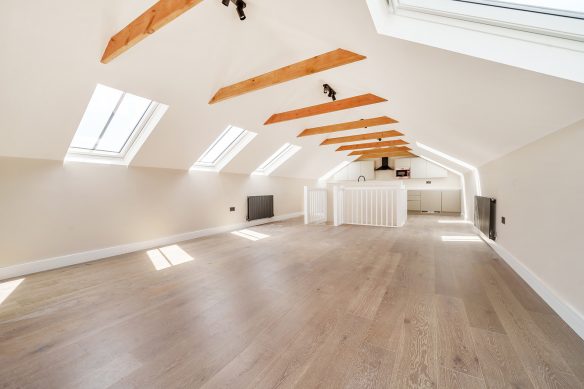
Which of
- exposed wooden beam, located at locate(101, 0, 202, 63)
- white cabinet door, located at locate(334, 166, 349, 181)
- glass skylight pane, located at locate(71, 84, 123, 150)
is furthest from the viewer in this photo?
white cabinet door, located at locate(334, 166, 349, 181)

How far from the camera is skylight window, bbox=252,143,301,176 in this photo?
6.46 m

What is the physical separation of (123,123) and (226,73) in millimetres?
1675

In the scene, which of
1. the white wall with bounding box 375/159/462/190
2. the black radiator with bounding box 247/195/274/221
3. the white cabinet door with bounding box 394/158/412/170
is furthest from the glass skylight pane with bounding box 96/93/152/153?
the white wall with bounding box 375/159/462/190

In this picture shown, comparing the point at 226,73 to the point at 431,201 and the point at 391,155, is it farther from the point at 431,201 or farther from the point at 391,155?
the point at 431,201

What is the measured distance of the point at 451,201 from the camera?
8.25 meters

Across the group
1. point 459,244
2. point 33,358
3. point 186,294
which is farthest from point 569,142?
point 33,358

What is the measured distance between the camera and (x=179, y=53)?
8.32 ft

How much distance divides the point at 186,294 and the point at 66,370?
0.93 metres

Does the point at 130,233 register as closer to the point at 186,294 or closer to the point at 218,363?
the point at 186,294

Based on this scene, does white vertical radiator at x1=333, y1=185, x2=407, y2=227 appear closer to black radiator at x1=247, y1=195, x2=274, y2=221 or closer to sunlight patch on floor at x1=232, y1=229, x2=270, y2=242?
black radiator at x1=247, y1=195, x2=274, y2=221

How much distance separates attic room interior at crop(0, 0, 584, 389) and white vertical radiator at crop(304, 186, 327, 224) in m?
1.85

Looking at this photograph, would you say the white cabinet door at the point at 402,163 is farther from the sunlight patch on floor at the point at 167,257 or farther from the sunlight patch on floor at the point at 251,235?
the sunlight patch on floor at the point at 167,257

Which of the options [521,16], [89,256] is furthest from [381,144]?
[89,256]

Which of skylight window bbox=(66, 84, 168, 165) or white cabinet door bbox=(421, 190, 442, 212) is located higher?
skylight window bbox=(66, 84, 168, 165)
